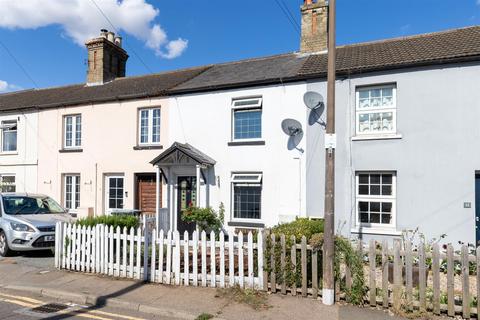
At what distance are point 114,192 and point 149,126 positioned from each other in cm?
297

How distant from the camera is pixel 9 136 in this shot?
17250 mm

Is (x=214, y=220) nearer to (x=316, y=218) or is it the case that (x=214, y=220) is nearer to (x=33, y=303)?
(x=316, y=218)

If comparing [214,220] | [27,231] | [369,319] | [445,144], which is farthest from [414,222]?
[27,231]

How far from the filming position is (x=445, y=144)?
9.59 meters

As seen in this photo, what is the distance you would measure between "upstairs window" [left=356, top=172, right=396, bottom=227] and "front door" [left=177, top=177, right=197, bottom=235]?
545 centimetres

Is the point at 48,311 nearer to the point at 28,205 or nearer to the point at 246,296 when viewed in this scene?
the point at 246,296

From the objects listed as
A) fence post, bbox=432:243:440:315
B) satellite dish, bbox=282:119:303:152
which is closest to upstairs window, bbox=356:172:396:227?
satellite dish, bbox=282:119:303:152

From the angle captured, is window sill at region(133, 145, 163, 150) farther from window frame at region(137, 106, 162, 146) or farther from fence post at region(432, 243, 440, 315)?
fence post at region(432, 243, 440, 315)

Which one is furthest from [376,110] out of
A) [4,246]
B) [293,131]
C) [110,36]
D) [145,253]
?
[110,36]

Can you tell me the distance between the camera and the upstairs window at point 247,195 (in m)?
12.0

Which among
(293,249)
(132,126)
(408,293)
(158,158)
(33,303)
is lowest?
(33,303)

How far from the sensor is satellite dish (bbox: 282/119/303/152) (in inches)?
445

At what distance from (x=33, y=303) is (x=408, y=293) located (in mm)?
6180

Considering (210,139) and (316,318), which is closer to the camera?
(316,318)
